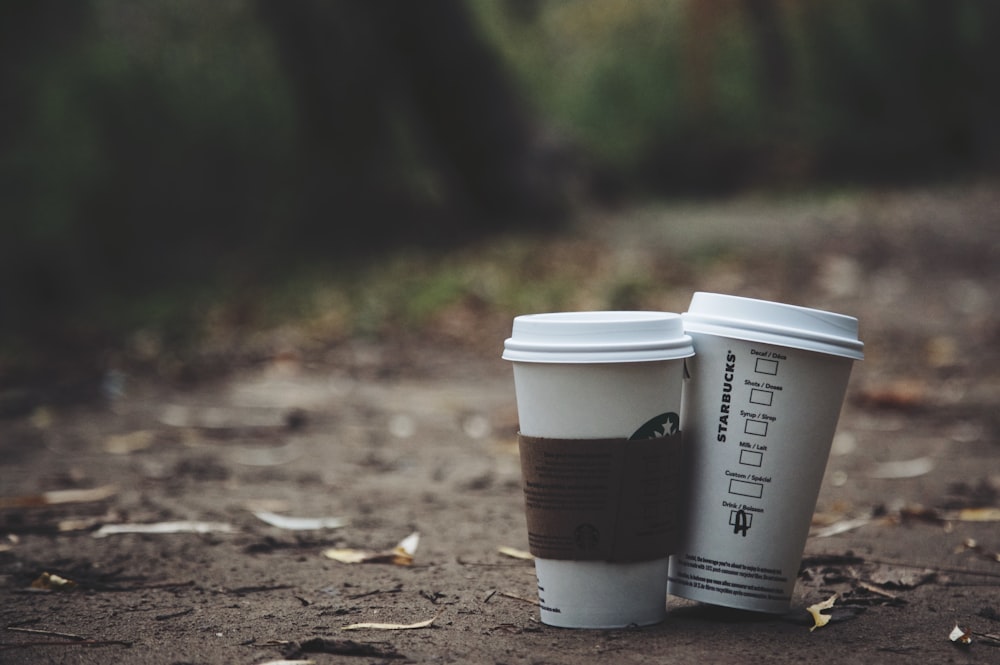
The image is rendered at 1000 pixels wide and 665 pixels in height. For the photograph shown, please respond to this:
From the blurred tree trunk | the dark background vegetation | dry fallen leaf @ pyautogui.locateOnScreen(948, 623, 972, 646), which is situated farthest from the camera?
the blurred tree trunk

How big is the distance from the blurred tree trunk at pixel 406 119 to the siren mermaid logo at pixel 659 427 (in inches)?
310

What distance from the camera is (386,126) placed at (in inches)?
452

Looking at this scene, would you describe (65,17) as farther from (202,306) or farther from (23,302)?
(202,306)

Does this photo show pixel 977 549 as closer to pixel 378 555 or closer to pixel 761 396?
pixel 761 396

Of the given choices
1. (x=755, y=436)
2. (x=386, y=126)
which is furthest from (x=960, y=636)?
(x=386, y=126)

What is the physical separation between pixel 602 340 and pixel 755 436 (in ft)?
1.32

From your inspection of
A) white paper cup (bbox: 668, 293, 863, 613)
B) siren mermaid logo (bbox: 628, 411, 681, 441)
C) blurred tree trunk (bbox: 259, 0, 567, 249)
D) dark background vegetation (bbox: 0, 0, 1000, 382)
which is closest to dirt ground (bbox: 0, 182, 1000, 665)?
white paper cup (bbox: 668, 293, 863, 613)

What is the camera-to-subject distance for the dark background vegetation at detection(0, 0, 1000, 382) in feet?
32.3

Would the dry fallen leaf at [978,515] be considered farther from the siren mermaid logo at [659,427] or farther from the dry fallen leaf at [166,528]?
the dry fallen leaf at [166,528]

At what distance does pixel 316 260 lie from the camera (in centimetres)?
1010

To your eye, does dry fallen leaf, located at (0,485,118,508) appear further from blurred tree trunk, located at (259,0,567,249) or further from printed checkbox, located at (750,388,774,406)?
blurred tree trunk, located at (259,0,567,249)

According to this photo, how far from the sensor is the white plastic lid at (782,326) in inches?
91.3

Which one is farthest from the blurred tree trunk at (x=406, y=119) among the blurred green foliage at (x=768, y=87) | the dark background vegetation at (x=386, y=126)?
the blurred green foliage at (x=768, y=87)

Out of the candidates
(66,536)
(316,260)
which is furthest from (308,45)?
(66,536)
